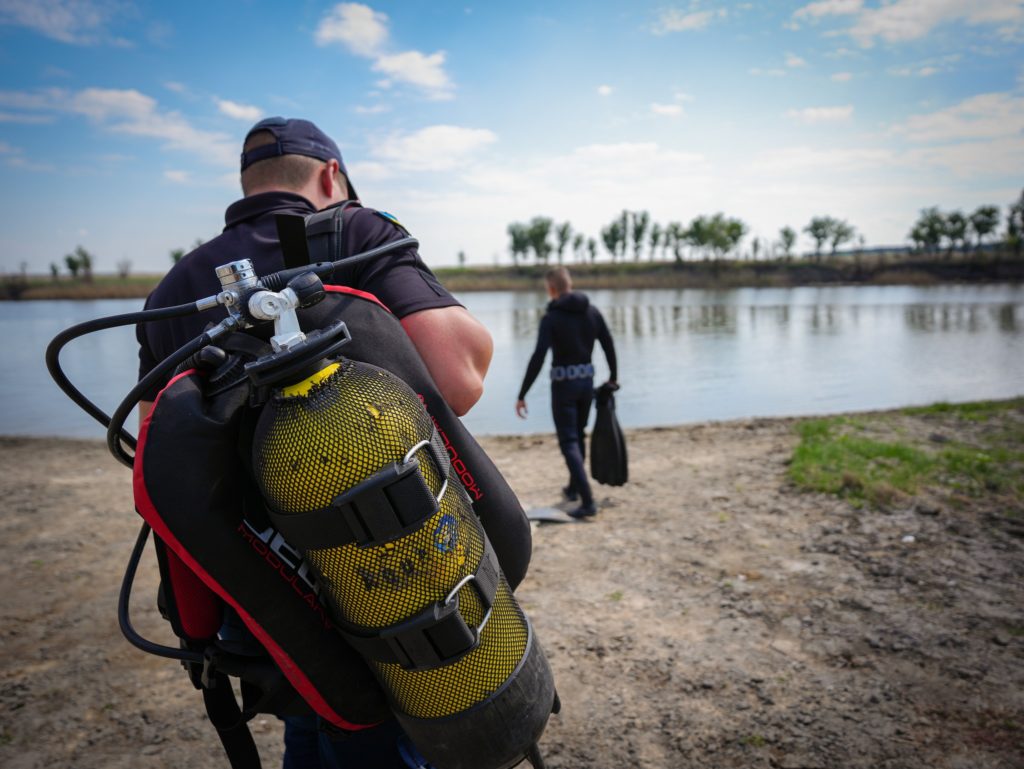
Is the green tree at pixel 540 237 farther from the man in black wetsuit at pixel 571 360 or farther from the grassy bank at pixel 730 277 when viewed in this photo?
the man in black wetsuit at pixel 571 360

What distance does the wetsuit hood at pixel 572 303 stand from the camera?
21.4 ft

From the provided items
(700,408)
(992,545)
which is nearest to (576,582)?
(992,545)

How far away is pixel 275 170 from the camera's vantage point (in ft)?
5.91

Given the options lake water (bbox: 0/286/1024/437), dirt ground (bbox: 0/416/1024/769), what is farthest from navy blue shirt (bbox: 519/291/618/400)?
lake water (bbox: 0/286/1024/437)

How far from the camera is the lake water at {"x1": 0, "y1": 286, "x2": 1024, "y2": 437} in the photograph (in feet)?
40.5

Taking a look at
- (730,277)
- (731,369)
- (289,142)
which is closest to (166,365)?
(289,142)

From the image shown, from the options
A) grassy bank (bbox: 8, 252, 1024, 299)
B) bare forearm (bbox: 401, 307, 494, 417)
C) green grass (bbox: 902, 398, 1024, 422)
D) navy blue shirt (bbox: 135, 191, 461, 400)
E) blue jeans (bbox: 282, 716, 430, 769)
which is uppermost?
grassy bank (bbox: 8, 252, 1024, 299)

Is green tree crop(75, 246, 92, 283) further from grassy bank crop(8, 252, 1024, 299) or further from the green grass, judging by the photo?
the green grass

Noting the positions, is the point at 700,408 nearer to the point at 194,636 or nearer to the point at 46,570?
the point at 46,570

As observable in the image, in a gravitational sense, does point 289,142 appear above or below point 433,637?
above

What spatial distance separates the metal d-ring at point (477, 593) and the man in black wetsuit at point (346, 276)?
0.45 metres

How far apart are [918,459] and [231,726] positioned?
6.90m

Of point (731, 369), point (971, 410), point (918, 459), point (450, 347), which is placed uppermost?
point (450, 347)

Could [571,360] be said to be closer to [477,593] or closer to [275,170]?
[275,170]
